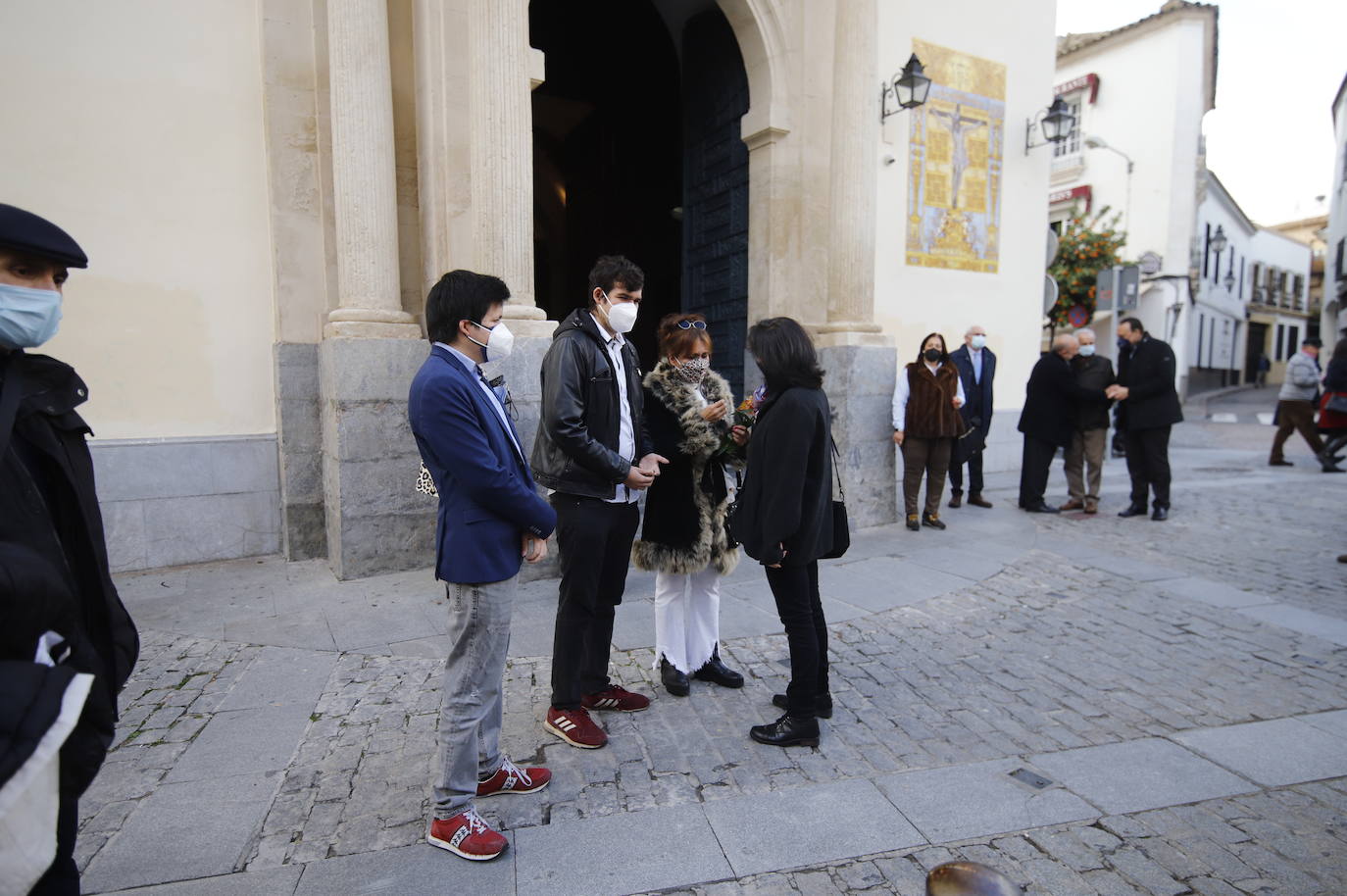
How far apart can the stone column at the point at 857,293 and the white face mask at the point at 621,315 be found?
4381 millimetres

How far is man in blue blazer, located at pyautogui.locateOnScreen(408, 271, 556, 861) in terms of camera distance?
2496mm

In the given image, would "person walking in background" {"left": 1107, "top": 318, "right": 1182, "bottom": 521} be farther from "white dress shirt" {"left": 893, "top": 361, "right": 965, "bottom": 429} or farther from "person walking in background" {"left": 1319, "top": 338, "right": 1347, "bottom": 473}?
"person walking in background" {"left": 1319, "top": 338, "right": 1347, "bottom": 473}

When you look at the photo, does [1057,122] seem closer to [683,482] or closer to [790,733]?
[683,482]

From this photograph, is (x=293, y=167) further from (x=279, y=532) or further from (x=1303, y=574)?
(x=1303, y=574)

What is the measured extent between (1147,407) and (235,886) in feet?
28.1

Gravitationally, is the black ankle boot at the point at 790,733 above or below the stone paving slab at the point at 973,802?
above

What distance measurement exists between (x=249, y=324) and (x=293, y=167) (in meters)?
1.26

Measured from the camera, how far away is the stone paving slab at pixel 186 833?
8.14 feet

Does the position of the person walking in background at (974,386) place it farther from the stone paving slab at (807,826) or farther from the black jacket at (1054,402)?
the stone paving slab at (807,826)

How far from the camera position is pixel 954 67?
889 cm

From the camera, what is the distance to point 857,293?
301 inches

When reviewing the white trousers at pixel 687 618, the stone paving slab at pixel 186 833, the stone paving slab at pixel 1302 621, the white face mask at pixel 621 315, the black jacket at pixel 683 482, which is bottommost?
the stone paving slab at pixel 186 833

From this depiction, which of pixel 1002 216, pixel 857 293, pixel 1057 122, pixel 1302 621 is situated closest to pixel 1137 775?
pixel 1302 621

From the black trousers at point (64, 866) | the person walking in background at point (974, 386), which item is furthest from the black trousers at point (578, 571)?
the person walking in background at point (974, 386)
